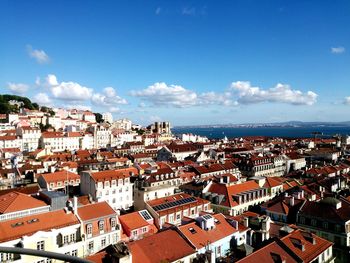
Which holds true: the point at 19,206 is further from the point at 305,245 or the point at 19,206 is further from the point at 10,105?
the point at 10,105

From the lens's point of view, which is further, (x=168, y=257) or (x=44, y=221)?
(x=44, y=221)

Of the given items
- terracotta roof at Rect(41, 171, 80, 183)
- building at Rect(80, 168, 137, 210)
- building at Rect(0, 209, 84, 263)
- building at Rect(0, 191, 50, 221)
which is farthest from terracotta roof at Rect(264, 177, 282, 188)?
building at Rect(0, 191, 50, 221)

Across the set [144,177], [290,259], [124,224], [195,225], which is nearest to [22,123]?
[144,177]

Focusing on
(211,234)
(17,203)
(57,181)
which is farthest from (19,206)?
(57,181)

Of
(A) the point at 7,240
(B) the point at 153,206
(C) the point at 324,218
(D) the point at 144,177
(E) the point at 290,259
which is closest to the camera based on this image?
(E) the point at 290,259

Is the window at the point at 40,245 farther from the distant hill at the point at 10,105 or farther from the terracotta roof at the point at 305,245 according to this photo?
the distant hill at the point at 10,105

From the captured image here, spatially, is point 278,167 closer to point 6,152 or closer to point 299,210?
point 299,210
